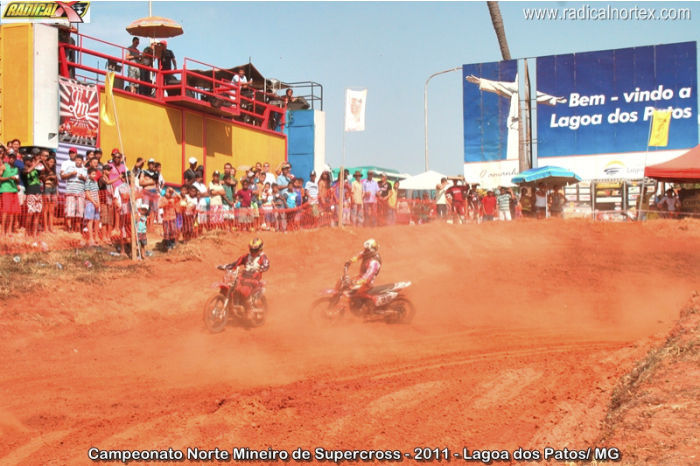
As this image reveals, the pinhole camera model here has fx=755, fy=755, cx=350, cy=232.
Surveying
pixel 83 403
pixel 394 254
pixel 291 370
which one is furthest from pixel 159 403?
pixel 394 254

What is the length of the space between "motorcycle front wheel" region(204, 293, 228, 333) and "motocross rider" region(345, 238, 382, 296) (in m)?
2.56

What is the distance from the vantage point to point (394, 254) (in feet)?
69.4

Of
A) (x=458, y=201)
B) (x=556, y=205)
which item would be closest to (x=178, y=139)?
(x=458, y=201)

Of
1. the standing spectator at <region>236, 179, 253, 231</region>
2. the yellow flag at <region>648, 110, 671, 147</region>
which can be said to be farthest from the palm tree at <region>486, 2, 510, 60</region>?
the standing spectator at <region>236, 179, 253, 231</region>

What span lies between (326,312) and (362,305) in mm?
763

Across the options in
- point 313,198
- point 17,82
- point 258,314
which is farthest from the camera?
point 313,198

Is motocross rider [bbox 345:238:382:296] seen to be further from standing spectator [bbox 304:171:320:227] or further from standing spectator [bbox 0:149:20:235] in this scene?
standing spectator [bbox 304:171:320:227]

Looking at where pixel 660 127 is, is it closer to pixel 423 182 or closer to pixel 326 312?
pixel 423 182

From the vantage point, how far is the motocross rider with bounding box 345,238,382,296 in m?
14.6

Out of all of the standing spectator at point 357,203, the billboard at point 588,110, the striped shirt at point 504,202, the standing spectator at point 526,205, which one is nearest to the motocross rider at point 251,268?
the standing spectator at point 357,203

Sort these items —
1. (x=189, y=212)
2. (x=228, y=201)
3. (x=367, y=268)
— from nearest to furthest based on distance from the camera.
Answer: (x=367, y=268)
(x=189, y=212)
(x=228, y=201)

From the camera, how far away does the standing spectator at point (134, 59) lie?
22844 mm

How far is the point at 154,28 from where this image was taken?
25391 millimetres

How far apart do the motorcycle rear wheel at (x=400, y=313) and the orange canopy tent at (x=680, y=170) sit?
13532 millimetres
